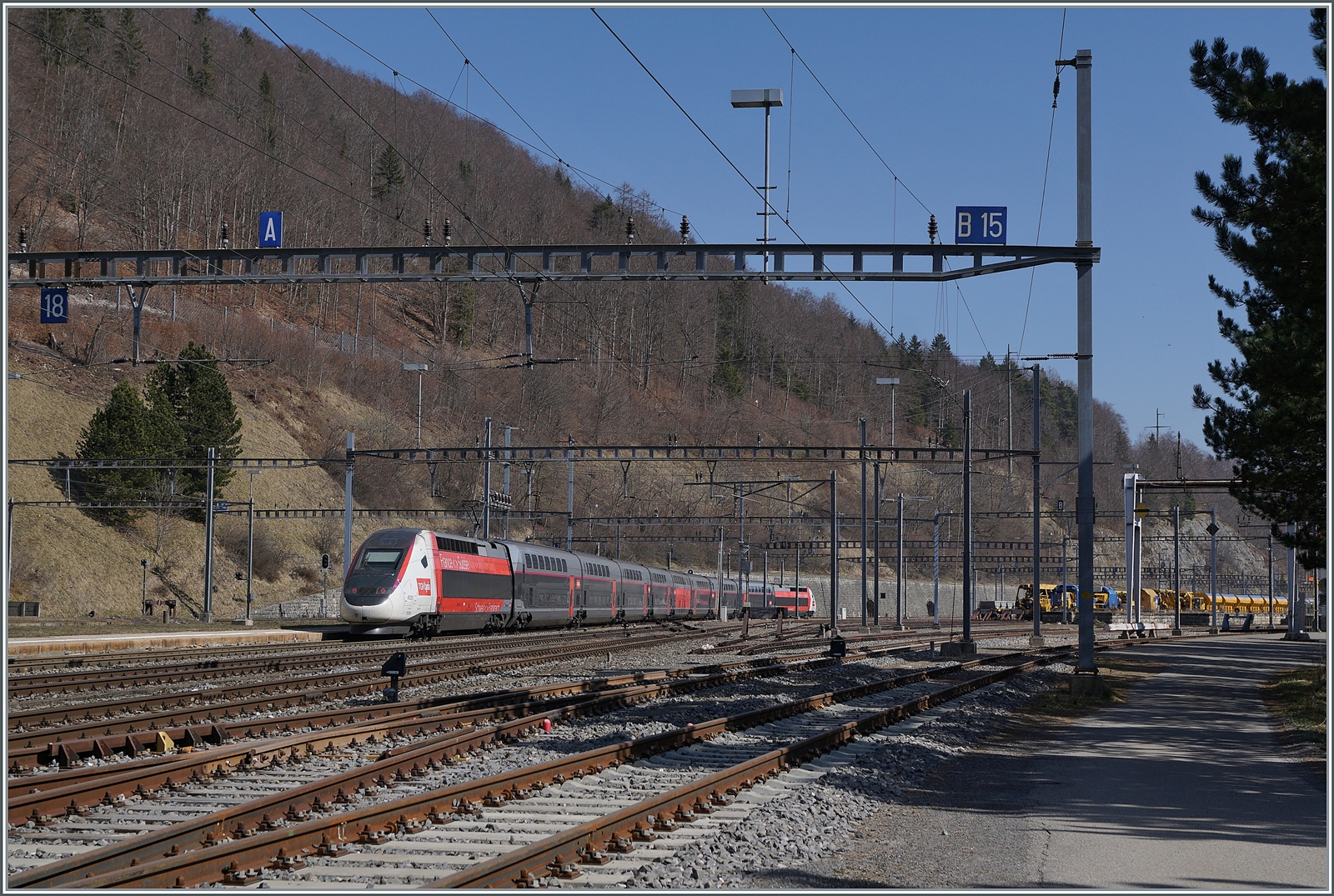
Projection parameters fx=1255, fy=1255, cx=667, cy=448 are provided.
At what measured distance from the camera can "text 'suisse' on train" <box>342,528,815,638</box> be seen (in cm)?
3416

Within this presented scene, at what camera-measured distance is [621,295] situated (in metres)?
99.9

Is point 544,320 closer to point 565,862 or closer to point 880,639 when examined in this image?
point 880,639

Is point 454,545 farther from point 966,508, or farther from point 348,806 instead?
point 348,806

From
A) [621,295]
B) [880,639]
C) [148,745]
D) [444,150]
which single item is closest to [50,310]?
[148,745]

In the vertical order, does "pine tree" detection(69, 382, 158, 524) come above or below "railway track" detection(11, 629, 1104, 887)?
above

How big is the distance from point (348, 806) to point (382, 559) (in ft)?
80.1

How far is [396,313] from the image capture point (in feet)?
347

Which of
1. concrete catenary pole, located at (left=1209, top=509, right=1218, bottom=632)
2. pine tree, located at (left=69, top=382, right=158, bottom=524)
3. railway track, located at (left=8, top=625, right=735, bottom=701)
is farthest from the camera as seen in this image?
concrete catenary pole, located at (left=1209, top=509, right=1218, bottom=632)

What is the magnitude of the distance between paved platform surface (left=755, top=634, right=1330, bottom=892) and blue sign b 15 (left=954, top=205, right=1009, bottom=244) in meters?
8.28

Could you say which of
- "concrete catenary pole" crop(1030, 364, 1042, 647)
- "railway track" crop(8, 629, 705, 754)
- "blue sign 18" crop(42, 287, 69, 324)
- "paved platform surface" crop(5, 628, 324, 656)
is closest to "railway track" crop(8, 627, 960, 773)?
"railway track" crop(8, 629, 705, 754)

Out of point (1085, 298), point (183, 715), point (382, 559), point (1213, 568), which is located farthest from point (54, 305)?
point (1213, 568)

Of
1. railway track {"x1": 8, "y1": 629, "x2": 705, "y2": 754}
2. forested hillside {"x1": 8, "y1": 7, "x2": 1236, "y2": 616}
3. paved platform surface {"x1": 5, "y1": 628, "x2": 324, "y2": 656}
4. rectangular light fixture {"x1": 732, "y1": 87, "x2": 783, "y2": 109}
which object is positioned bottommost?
paved platform surface {"x1": 5, "y1": 628, "x2": 324, "y2": 656}

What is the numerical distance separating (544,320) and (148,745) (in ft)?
292

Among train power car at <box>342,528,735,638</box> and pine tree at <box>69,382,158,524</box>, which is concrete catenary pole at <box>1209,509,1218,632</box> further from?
pine tree at <box>69,382,158,524</box>
